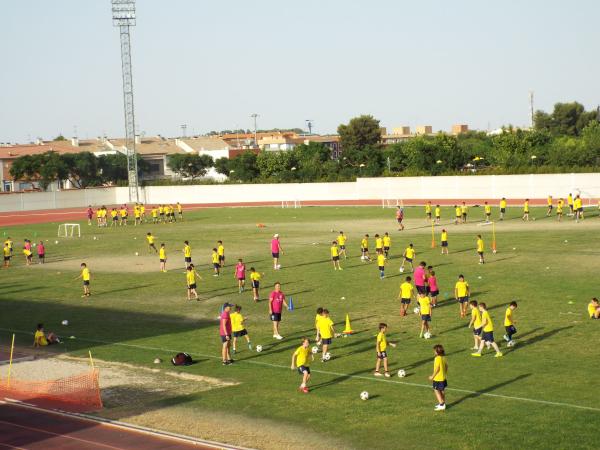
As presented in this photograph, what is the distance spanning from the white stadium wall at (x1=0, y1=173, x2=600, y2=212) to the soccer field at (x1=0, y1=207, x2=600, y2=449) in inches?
997

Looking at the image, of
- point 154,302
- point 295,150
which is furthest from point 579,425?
point 295,150

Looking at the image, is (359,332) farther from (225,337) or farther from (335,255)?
(335,255)

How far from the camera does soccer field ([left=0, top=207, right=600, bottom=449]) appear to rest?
659 inches

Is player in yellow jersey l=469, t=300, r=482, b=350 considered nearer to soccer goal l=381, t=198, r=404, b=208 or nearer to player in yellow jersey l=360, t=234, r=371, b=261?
player in yellow jersey l=360, t=234, r=371, b=261

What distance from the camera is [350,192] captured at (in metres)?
91.0

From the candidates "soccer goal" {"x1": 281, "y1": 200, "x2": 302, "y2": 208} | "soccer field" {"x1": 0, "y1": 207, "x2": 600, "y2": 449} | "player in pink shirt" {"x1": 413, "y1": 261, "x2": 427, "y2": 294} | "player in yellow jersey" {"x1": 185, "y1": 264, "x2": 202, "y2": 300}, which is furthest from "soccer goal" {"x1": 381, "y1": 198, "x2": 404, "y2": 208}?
"player in pink shirt" {"x1": 413, "y1": 261, "x2": 427, "y2": 294}

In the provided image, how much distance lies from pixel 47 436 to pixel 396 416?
7112 millimetres

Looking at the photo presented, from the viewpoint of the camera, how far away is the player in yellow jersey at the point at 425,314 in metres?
23.3

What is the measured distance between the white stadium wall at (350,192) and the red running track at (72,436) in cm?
6323

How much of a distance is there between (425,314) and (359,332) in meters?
2.37

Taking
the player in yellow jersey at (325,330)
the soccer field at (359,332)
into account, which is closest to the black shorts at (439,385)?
the soccer field at (359,332)

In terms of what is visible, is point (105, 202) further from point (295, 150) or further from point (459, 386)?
point (459, 386)

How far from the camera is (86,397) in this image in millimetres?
19750

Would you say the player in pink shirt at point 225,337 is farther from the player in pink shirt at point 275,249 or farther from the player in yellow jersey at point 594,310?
the player in pink shirt at point 275,249
